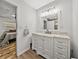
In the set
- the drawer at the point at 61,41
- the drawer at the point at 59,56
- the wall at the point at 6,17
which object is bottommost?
the drawer at the point at 59,56

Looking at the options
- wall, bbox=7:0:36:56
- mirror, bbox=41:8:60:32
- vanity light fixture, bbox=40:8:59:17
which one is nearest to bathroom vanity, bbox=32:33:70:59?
mirror, bbox=41:8:60:32

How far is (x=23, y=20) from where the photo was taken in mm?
3029

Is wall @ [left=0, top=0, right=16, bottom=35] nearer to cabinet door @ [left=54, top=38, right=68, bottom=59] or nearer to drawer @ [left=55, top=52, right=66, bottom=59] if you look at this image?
cabinet door @ [left=54, top=38, right=68, bottom=59]

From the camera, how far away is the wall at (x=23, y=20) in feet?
8.82

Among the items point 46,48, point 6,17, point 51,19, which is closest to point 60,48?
point 46,48

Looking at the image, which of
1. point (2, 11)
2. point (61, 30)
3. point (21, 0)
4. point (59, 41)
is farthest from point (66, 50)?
point (21, 0)

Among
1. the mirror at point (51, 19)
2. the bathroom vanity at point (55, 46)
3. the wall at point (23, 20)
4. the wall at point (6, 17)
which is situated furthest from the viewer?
the wall at point (23, 20)

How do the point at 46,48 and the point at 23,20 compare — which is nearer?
the point at 46,48

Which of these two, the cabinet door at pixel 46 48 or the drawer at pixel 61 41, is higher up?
the drawer at pixel 61 41

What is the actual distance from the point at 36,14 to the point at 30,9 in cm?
51

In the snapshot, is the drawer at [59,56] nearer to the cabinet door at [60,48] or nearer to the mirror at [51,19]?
the cabinet door at [60,48]

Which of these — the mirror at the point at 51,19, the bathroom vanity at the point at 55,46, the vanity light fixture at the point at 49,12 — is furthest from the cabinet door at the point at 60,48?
the vanity light fixture at the point at 49,12

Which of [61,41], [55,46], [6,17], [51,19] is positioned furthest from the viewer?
[51,19]

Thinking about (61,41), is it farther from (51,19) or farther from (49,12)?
(49,12)
